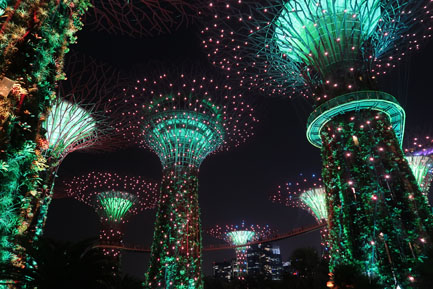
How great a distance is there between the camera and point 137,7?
6.34 m

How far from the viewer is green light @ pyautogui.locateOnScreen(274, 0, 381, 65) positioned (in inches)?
478

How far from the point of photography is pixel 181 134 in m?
19.5

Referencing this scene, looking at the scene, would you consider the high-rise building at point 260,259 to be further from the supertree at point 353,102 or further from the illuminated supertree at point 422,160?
the supertree at point 353,102

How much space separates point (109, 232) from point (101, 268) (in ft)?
95.9

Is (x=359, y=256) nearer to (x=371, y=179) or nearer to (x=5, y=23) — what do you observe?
(x=371, y=179)

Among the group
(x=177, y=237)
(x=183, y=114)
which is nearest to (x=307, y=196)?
(x=183, y=114)

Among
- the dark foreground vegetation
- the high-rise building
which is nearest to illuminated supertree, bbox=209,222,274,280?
the dark foreground vegetation

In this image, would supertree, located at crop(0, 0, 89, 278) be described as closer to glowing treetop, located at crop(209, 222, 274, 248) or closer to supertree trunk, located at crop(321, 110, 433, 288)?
supertree trunk, located at crop(321, 110, 433, 288)

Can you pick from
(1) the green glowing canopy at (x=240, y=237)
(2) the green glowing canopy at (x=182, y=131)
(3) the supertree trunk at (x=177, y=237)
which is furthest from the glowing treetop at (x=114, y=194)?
(1) the green glowing canopy at (x=240, y=237)

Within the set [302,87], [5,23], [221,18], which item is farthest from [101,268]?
[302,87]

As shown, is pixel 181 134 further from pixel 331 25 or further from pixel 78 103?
pixel 331 25

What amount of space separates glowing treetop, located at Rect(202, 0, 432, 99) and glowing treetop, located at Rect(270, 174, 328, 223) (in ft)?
57.2

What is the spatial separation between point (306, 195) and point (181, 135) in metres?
17.1

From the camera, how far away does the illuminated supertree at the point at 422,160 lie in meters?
23.9
